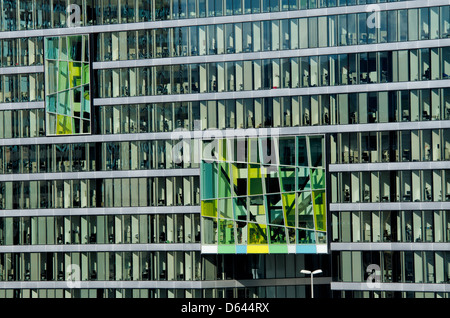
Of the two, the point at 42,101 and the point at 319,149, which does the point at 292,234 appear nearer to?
the point at 319,149

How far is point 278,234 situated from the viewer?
61812 mm

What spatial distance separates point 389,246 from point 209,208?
14.1m

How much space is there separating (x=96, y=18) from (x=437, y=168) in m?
30.1

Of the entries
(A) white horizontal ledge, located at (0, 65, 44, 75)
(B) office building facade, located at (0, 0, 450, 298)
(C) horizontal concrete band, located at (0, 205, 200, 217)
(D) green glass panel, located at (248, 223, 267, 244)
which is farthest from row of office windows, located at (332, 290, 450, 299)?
(A) white horizontal ledge, located at (0, 65, 44, 75)

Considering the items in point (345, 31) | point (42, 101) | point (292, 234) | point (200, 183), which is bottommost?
point (292, 234)

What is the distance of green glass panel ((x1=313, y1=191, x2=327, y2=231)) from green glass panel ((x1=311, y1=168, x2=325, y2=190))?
50 centimetres

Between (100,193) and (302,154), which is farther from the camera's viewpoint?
(100,193)

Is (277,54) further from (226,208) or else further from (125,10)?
(125,10)

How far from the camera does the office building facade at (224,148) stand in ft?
202

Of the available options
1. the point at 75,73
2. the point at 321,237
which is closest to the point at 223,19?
the point at 75,73

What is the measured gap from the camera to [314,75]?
6353cm
